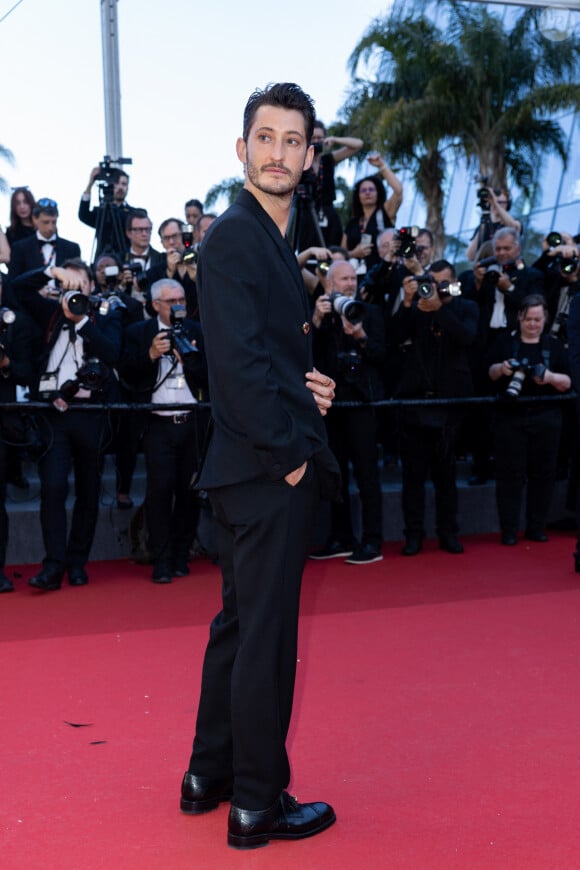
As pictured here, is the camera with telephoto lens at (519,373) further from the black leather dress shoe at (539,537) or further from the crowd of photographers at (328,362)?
the black leather dress shoe at (539,537)

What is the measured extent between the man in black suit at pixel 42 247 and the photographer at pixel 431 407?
218 cm

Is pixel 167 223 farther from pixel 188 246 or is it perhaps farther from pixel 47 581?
pixel 47 581

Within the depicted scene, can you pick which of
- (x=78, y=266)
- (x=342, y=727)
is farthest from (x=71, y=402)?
(x=342, y=727)

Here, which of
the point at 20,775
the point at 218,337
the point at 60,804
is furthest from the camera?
the point at 20,775

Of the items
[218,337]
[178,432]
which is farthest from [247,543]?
[178,432]

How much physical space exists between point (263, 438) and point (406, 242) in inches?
172

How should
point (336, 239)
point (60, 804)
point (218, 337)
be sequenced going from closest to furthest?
point (218, 337)
point (60, 804)
point (336, 239)

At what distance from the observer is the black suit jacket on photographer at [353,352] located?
6.30 m

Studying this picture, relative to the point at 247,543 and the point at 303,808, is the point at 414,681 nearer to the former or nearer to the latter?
the point at 303,808

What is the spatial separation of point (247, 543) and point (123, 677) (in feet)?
5.56

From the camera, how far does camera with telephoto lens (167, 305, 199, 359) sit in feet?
18.6

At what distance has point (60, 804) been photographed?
2760 millimetres

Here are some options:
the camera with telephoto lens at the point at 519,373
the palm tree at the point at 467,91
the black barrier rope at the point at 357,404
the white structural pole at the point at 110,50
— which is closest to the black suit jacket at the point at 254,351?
the black barrier rope at the point at 357,404

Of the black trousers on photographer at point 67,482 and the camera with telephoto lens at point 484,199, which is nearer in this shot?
the black trousers on photographer at point 67,482
